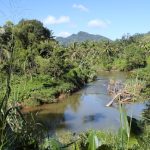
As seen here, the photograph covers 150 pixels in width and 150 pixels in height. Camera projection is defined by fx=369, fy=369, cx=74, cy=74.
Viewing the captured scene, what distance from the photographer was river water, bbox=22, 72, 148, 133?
2595 cm

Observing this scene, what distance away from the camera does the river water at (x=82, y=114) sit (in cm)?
2595

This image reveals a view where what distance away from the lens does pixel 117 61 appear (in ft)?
251

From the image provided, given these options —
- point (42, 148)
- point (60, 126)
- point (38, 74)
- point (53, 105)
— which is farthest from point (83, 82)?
point (42, 148)

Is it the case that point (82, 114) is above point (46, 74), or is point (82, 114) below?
below

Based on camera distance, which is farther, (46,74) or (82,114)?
(46,74)

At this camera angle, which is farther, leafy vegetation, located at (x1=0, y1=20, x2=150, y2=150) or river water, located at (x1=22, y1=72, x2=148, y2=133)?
river water, located at (x1=22, y1=72, x2=148, y2=133)

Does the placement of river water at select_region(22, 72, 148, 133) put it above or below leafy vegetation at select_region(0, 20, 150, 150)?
below

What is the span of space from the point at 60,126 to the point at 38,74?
64.8 feet

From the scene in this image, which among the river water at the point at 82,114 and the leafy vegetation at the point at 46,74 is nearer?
the leafy vegetation at the point at 46,74

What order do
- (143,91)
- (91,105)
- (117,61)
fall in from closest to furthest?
(143,91)
(91,105)
(117,61)

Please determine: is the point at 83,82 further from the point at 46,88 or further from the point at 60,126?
the point at 60,126

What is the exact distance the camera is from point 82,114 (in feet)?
102

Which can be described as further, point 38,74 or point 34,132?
point 38,74

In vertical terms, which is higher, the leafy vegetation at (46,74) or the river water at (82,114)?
the leafy vegetation at (46,74)
